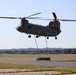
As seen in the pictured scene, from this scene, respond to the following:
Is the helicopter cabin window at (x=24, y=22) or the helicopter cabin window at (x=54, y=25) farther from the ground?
the helicopter cabin window at (x=24, y=22)

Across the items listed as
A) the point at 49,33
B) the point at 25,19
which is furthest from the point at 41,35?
the point at 25,19

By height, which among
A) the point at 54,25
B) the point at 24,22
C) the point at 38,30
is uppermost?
the point at 24,22

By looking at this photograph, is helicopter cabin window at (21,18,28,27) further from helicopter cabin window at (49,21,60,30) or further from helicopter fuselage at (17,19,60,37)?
helicopter cabin window at (49,21,60,30)

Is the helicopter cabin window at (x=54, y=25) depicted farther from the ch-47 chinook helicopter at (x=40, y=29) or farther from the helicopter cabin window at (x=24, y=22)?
the helicopter cabin window at (x=24, y=22)

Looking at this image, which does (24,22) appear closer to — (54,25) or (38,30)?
(38,30)

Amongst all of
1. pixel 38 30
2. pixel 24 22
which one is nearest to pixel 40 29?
pixel 38 30

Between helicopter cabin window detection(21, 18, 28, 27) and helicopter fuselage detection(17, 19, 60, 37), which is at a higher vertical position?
helicopter cabin window detection(21, 18, 28, 27)

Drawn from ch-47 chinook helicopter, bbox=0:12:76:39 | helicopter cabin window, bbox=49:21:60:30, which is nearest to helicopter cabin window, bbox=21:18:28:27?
ch-47 chinook helicopter, bbox=0:12:76:39

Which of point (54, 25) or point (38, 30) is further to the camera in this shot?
point (54, 25)

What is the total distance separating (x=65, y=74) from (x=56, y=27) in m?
40.3

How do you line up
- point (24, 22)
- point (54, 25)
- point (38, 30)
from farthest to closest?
point (54, 25) < point (38, 30) < point (24, 22)

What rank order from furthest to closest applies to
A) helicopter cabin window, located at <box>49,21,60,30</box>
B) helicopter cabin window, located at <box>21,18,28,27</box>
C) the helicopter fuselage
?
helicopter cabin window, located at <box>49,21,60,30</box>
the helicopter fuselage
helicopter cabin window, located at <box>21,18,28,27</box>

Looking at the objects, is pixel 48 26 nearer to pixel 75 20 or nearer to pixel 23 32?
pixel 23 32

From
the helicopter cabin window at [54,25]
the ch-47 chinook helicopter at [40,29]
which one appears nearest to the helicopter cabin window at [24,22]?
the ch-47 chinook helicopter at [40,29]
